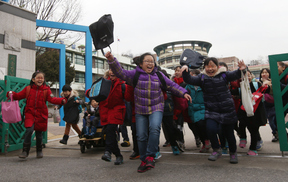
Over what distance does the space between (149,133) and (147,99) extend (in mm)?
520

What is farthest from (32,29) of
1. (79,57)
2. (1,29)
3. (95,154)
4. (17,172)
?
(79,57)

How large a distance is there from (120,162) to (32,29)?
674cm

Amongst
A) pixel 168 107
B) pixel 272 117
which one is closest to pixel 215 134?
pixel 168 107

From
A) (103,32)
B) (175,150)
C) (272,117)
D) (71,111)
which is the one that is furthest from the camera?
(71,111)

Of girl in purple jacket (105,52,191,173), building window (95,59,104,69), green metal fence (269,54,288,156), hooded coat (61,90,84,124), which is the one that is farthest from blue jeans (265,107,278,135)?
building window (95,59,104,69)

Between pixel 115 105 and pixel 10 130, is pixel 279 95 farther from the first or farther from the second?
pixel 10 130

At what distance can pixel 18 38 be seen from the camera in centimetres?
782

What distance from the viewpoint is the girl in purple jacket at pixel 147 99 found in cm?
345

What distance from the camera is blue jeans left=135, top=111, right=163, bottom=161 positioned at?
135 inches

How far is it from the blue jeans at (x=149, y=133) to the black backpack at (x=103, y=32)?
1.27 meters

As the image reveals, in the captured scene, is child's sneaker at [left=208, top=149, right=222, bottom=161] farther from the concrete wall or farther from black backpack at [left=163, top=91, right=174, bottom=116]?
the concrete wall

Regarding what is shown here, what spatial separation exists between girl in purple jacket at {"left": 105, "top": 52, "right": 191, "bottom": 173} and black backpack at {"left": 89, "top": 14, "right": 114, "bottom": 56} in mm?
341

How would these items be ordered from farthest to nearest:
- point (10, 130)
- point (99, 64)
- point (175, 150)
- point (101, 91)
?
point (99, 64), point (10, 130), point (175, 150), point (101, 91)

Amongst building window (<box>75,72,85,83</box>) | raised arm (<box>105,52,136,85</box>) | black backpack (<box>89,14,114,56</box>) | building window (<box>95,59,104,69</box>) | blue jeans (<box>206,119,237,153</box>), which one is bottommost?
blue jeans (<box>206,119,237,153</box>)
